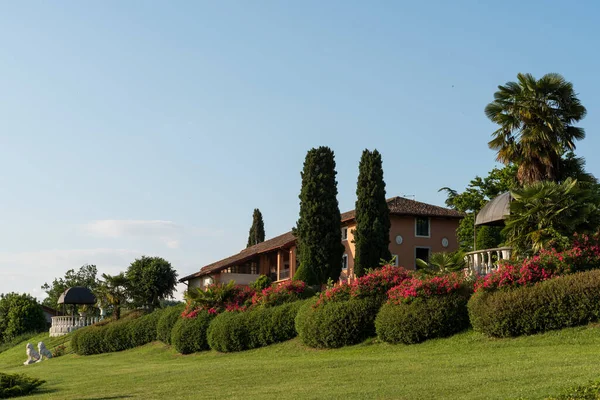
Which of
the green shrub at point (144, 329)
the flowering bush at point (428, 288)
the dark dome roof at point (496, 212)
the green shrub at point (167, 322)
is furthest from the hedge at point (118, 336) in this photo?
the dark dome roof at point (496, 212)

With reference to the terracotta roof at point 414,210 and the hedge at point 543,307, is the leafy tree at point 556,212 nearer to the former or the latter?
the hedge at point 543,307

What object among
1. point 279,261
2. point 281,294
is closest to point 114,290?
point 279,261

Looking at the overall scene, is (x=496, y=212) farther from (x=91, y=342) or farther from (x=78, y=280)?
(x=78, y=280)

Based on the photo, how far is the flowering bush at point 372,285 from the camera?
994 inches

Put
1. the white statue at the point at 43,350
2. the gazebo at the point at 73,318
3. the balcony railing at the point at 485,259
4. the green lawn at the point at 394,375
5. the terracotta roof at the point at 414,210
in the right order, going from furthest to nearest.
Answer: the gazebo at the point at 73,318 < the terracotta roof at the point at 414,210 < the white statue at the point at 43,350 < the balcony railing at the point at 485,259 < the green lawn at the point at 394,375

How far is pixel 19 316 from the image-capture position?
2384 inches

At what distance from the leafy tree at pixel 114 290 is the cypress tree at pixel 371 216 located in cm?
1914

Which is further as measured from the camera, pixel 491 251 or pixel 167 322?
pixel 167 322

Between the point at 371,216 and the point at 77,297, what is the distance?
27.3 m

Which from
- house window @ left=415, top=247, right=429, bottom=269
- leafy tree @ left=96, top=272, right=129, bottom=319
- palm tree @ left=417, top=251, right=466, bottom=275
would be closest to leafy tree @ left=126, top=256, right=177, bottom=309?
leafy tree @ left=96, top=272, right=129, bottom=319

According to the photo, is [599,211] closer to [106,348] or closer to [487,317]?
[487,317]

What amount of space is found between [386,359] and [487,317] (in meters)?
3.37

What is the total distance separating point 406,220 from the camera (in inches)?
2023

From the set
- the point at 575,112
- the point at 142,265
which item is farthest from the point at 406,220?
the point at 575,112
